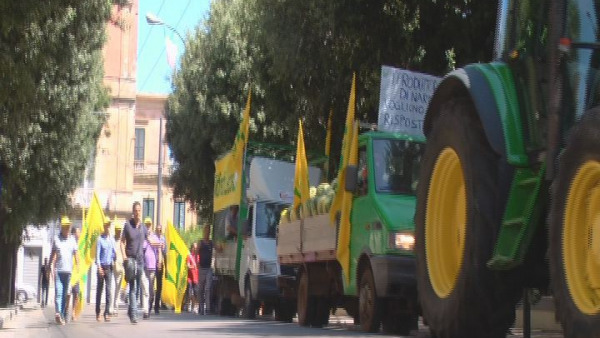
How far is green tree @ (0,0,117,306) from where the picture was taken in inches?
606

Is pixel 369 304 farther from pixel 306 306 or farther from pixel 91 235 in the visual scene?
pixel 91 235

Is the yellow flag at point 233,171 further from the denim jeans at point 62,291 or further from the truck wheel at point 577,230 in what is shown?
the truck wheel at point 577,230

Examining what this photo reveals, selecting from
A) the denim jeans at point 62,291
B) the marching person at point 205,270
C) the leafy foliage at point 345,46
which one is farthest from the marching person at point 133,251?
the marching person at point 205,270

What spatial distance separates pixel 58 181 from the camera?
29.8 metres

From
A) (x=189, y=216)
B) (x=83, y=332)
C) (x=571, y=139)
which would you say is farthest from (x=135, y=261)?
(x=189, y=216)

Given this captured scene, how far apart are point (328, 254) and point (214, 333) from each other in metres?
2.69

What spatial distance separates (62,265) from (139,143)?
56.5 metres

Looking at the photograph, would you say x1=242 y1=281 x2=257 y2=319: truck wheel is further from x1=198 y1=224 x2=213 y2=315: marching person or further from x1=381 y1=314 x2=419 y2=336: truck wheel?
x1=381 y1=314 x2=419 y2=336: truck wheel

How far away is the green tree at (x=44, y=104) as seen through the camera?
15.4 meters

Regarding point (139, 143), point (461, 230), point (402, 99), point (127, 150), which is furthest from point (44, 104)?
point (139, 143)

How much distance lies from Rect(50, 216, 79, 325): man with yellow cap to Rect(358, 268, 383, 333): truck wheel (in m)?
6.46

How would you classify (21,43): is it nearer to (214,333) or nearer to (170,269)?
(214,333)

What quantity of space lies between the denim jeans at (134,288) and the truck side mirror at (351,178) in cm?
623

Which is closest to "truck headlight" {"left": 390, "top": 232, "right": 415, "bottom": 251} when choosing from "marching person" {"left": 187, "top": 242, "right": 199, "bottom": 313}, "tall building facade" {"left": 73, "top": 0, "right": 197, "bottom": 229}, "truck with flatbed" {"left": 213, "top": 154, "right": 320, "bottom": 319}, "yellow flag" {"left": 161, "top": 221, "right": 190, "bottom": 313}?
"truck with flatbed" {"left": 213, "top": 154, "right": 320, "bottom": 319}
